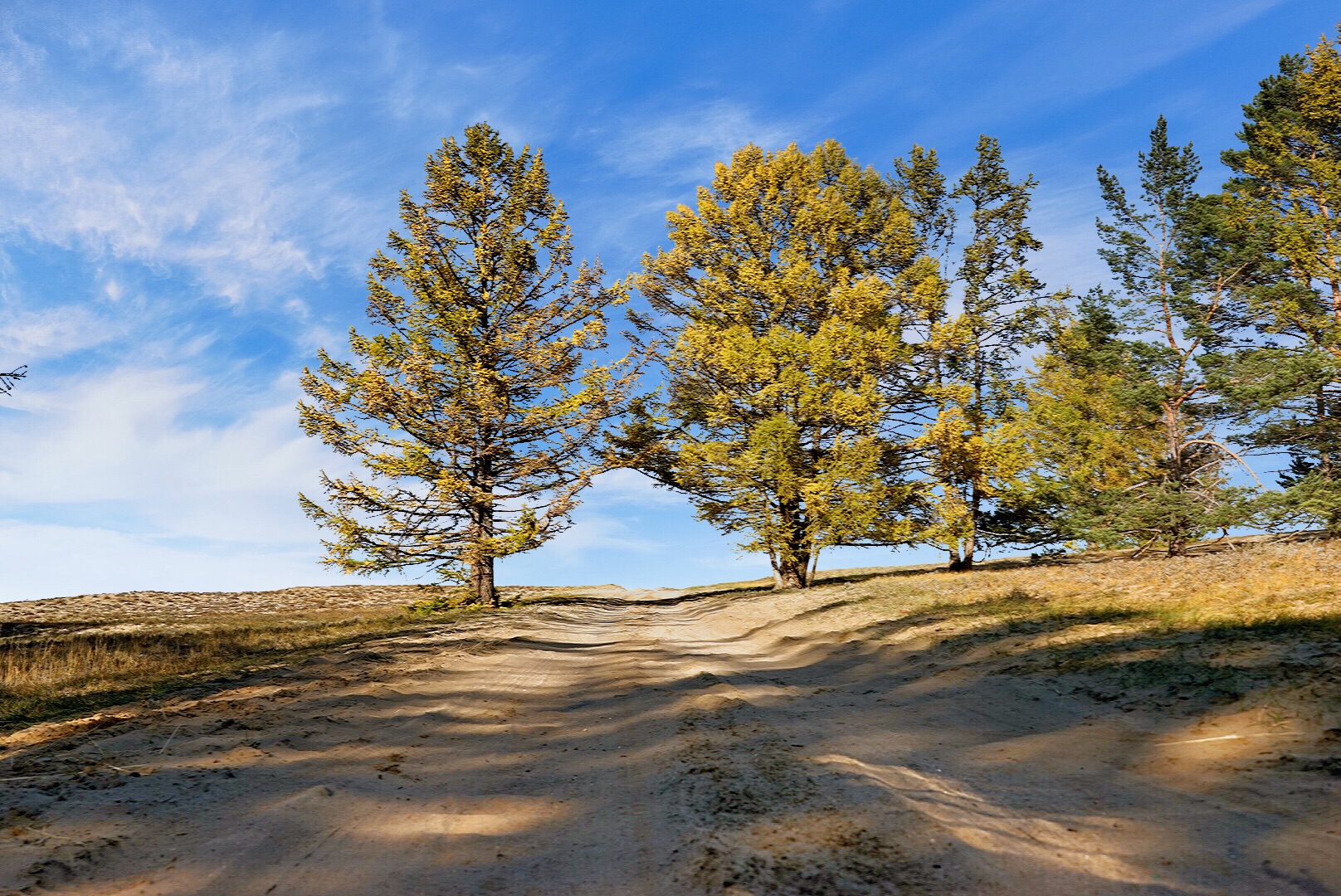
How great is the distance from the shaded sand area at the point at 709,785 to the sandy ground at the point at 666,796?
0.08 ft

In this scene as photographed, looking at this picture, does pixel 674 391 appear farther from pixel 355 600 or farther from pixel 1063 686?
pixel 355 600

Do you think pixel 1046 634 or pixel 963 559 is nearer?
pixel 1046 634

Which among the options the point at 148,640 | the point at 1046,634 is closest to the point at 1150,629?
the point at 1046,634

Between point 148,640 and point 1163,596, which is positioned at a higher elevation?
point 148,640

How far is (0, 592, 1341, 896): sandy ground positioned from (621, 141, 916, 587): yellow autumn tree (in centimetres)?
1145

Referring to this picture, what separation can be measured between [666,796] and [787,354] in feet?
53.3

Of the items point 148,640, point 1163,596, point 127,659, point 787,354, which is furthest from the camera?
point 787,354

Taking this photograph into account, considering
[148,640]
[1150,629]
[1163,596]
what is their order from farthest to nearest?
[148,640] → [1163,596] → [1150,629]

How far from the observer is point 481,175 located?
71.8 feet

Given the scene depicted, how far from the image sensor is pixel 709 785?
15.4ft

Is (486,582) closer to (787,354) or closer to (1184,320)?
(787,354)

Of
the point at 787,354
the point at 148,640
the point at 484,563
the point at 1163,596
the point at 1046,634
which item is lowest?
the point at 1046,634

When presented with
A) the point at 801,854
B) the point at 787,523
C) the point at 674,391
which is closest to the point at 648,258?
the point at 674,391

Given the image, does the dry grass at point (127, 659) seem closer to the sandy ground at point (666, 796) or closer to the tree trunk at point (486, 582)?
the sandy ground at point (666, 796)
